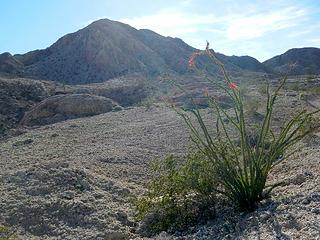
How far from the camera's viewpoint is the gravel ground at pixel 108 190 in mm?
6863

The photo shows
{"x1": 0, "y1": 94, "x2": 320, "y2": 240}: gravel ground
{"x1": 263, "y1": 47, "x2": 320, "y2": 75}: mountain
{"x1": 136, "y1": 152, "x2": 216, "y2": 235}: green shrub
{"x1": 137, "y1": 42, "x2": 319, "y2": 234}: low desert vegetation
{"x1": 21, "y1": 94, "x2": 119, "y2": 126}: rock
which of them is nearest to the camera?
{"x1": 0, "y1": 94, "x2": 320, "y2": 240}: gravel ground

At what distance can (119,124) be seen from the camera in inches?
811

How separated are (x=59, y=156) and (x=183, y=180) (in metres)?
6.65

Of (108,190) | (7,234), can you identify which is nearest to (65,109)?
(108,190)

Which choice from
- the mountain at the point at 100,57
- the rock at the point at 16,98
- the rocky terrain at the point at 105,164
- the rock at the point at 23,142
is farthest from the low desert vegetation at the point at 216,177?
the mountain at the point at 100,57

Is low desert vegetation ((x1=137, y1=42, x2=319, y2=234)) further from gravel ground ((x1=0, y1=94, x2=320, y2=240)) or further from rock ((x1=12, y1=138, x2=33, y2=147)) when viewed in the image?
rock ((x1=12, y1=138, x2=33, y2=147))

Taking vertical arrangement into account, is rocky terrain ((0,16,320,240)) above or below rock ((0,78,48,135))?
below

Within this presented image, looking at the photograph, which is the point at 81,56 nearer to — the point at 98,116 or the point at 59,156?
the point at 98,116

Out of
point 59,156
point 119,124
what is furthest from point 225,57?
point 59,156

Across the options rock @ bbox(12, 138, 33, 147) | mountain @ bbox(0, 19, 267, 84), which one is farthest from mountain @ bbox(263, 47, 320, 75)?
rock @ bbox(12, 138, 33, 147)

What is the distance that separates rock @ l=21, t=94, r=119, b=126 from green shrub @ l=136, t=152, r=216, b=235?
15795 mm

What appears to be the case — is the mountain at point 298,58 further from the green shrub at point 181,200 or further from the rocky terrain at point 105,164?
the green shrub at point 181,200

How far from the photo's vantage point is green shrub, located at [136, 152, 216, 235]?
8320 millimetres

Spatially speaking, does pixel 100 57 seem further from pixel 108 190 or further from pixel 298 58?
pixel 108 190
